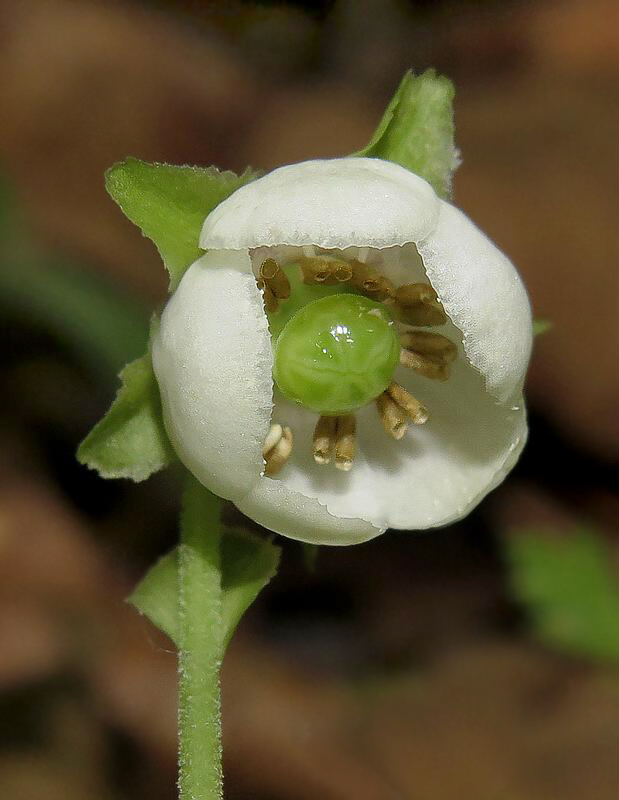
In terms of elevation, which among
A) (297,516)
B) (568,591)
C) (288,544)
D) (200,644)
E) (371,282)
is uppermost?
(371,282)

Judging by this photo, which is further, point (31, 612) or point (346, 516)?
point (31, 612)

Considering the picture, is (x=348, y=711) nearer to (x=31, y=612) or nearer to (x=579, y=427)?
(x=31, y=612)

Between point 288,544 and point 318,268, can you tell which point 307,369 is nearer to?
point 318,268

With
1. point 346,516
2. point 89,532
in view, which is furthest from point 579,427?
point 346,516

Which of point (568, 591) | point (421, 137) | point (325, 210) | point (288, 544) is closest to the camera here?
point (325, 210)

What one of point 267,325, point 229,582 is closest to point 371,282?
point 267,325

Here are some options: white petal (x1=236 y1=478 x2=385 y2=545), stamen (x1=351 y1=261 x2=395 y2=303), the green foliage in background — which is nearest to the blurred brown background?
the green foliage in background
